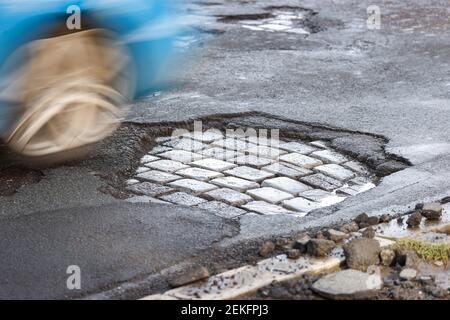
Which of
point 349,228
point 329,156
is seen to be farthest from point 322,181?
point 349,228

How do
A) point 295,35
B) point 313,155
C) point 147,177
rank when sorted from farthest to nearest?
point 295,35, point 313,155, point 147,177

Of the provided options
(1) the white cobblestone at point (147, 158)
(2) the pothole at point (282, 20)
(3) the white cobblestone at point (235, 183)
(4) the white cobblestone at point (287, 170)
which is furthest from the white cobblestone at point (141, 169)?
(2) the pothole at point (282, 20)

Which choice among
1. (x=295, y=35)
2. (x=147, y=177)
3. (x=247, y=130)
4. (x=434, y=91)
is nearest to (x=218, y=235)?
(x=147, y=177)

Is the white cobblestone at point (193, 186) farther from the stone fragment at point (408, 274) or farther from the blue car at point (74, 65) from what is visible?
the stone fragment at point (408, 274)

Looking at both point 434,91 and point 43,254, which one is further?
point 434,91

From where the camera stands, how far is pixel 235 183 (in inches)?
271

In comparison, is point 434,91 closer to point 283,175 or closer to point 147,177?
point 283,175

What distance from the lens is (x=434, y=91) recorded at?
9344 mm

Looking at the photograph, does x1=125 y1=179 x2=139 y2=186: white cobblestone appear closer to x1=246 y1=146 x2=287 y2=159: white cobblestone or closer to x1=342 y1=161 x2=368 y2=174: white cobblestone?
x1=246 y1=146 x2=287 y2=159: white cobblestone

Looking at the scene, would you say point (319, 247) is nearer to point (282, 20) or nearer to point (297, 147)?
point (297, 147)

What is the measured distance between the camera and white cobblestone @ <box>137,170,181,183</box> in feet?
22.6

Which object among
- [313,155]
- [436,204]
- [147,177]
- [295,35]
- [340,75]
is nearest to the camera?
[436,204]

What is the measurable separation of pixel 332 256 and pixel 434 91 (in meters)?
4.50

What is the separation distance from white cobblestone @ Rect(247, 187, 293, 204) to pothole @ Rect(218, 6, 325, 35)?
19.8ft
